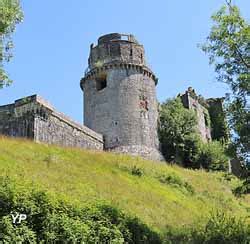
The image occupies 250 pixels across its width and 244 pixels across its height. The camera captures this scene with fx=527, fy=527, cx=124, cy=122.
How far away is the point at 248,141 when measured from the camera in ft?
59.4

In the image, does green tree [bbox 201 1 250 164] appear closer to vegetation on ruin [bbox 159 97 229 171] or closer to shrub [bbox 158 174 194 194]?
shrub [bbox 158 174 194 194]

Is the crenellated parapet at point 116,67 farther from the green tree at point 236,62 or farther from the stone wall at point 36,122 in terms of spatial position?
the green tree at point 236,62

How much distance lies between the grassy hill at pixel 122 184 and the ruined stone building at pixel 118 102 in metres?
6.20

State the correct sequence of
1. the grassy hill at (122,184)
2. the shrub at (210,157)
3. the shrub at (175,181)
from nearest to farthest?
the grassy hill at (122,184) < the shrub at (175,181) < the shrub at (210,157)

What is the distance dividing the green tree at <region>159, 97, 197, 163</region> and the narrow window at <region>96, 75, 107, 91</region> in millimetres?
5140

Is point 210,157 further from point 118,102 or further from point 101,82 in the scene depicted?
point 101,82

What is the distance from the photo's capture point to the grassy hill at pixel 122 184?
19234mm

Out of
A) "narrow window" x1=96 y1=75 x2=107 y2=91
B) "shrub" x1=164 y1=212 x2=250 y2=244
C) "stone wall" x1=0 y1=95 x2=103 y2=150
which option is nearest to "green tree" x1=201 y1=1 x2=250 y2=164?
"shrub" x1=164 y1=212 x2=250 y2=244

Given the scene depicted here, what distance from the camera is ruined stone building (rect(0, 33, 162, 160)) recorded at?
37969mm

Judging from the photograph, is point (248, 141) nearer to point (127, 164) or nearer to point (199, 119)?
point (127, 164)

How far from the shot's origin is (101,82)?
42062mm

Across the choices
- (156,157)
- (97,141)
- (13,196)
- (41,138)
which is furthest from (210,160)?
(13,196)
